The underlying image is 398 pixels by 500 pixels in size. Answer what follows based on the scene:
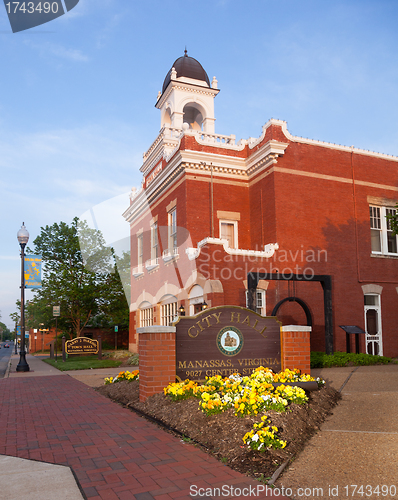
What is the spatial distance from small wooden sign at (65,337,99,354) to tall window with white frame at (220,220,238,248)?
9.51 metres

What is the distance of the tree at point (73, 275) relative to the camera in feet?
118

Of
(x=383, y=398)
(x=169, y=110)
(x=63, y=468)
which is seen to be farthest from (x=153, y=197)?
(x=63, y=468)

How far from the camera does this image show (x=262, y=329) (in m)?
9.55

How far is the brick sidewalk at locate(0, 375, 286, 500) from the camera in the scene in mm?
4552

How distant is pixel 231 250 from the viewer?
17.4m

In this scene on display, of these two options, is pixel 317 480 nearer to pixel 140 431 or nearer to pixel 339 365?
pixel 140 431

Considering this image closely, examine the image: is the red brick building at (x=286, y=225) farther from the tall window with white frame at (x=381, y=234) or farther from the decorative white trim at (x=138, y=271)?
the decorative white trim at (x=138, y=271)

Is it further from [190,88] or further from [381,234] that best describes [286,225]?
[190,88]

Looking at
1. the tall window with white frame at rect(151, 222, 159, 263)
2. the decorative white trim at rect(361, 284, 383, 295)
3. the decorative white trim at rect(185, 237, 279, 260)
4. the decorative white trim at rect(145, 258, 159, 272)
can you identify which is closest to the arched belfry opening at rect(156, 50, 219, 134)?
the tall window with white frame at rect(151, 222, 159, 263)

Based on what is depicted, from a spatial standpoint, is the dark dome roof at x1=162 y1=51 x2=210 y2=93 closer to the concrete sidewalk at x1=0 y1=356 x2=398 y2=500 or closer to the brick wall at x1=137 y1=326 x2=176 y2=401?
the brick wall at x1=137 y1=326 x2=176 y2=401

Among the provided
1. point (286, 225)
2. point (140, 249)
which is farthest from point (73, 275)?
point (286, 225)

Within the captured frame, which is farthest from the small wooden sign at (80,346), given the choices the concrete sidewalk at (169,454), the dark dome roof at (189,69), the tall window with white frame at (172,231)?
the dark dome roof at (189,69)

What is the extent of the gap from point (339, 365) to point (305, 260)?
5.89 m

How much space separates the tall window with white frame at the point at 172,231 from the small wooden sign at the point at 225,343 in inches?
490
